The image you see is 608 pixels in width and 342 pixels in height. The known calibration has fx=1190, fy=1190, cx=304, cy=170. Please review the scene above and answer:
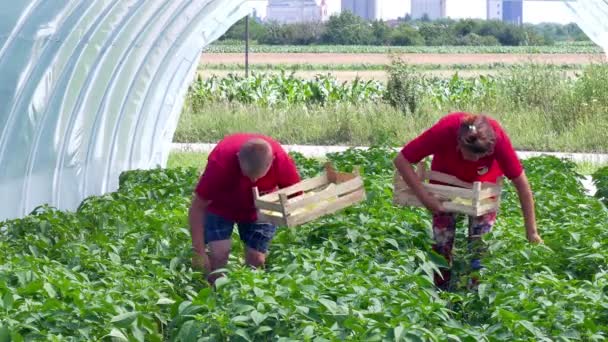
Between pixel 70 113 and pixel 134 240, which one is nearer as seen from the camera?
pixel 134 240

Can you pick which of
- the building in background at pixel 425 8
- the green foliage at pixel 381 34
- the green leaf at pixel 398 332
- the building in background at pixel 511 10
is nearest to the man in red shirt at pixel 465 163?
the green leaf at pixel 398 332

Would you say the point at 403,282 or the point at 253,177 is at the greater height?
the point at 253,177

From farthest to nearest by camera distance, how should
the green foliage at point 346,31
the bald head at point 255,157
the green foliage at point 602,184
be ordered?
the green foliage at point 346,31, the green foliage at point 602,184, the bald head at point 255,157

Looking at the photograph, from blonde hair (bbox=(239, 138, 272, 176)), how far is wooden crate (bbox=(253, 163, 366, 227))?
23 cm

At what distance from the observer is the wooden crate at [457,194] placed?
287 inches

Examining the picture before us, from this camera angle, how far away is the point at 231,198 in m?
7.20

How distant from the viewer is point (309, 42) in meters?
81.6

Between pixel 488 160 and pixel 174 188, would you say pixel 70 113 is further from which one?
pixel 488 160

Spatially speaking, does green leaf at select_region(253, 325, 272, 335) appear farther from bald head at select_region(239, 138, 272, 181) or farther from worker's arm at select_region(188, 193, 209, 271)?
worker's arm at select_region(188, 193, 209, 271)

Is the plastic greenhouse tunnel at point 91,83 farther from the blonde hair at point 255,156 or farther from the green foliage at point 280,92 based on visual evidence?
the green foliage at point 280,92

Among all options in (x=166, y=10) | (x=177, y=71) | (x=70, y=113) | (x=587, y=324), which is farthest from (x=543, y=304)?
(x=177, y=71)

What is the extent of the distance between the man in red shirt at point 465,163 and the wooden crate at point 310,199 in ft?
1.50

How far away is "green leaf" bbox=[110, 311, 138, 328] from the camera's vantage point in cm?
525

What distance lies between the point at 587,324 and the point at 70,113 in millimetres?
6807
